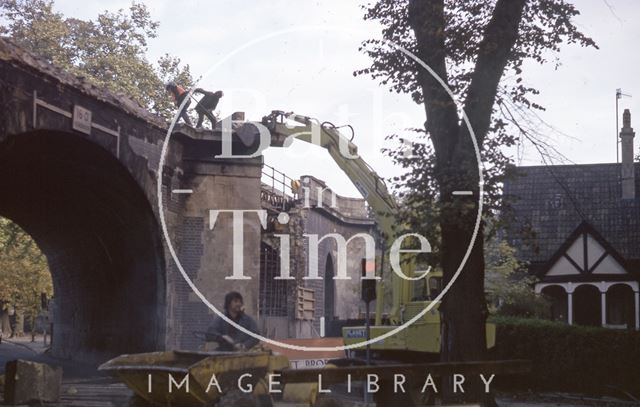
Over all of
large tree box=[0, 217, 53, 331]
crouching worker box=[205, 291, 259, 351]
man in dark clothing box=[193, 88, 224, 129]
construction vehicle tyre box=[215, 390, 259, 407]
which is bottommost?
construction vehicle tyre box=[215, 390, 259, 407]

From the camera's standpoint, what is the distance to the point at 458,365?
9734mm

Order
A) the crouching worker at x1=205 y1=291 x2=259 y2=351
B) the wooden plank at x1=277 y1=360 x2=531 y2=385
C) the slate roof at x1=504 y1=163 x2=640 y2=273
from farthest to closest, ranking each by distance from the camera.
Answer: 1. the slate roof at x1=504 y1=163 x2=640 y2=273
2. the crouching worker at x1=205 y1=291 x2=259 y2=351
3. the wooden plank at x1=277 y1=360 x2=531 y2=385

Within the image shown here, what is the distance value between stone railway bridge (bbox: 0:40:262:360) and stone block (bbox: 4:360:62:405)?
4.81 meters

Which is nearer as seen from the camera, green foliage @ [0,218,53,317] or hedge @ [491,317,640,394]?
hedge @ [491,317,640,394]

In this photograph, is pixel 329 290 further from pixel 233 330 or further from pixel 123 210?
pixel 233 330

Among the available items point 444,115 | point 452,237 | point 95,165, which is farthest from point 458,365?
point 95,165

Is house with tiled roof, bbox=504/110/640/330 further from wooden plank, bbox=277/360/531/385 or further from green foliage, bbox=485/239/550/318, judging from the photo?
wooden plank, bbox=277/360/531/385

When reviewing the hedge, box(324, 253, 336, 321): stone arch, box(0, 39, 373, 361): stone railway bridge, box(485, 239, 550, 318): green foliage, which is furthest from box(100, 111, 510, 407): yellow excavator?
box(324, 253, 336, 321): stone arch

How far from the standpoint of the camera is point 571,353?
21484 mm

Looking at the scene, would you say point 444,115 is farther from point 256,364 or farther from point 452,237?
point 256,364

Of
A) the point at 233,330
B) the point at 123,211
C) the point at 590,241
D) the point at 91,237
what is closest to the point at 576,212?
the point at 590,241

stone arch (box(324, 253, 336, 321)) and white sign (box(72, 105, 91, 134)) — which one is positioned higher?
white sign (box(72, 105, 91, 134))

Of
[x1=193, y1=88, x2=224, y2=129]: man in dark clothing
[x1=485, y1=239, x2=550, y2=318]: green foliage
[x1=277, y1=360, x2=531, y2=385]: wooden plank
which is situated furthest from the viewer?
[x1=485, y1=239, x2=550, y2=318]: green foliage

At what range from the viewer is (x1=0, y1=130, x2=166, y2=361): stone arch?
19344 mm
